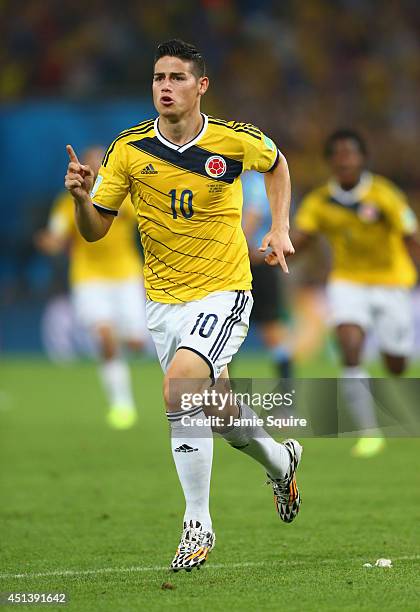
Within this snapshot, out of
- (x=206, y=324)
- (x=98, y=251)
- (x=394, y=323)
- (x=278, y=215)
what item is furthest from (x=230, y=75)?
(x=206, y=324)

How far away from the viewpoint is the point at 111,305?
1345 cm

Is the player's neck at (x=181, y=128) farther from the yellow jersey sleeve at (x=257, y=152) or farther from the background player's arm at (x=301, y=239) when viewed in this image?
the background player's arm at (x=301, y=239)

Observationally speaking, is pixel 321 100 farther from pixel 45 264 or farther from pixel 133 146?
pixel 133 146

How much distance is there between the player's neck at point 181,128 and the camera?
6.05m

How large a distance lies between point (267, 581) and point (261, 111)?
1837 cm

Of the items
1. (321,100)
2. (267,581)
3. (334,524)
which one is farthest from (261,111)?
(267,581)

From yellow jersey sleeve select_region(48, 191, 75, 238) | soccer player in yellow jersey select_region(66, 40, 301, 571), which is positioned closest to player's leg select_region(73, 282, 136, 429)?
yellow jersey sleeve select_region(48, 191, 75, 238)

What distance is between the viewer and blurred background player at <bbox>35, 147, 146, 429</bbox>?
12852 mm

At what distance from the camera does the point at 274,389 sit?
265 inches

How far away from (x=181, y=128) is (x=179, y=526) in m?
2.46

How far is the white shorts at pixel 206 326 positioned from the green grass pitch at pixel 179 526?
104 cm

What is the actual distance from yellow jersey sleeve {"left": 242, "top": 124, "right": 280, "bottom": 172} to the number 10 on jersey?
35 centimetres

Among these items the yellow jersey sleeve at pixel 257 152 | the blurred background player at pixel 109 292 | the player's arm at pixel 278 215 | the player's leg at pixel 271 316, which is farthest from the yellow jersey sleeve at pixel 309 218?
the yellow jersey sleeve at pixel 257 152

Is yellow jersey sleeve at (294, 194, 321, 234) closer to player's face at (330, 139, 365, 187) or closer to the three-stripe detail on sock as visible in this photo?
player's face at (330, 139, 365, 187)
